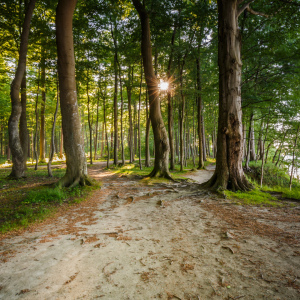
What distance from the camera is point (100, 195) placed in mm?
6922

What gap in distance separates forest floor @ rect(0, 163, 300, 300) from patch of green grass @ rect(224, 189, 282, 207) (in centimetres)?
Result: 36

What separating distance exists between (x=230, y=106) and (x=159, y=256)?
228 inches

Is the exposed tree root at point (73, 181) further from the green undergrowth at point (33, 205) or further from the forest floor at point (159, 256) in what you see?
the forest floor at point (159, 256)

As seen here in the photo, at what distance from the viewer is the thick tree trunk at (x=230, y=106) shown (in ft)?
20.9

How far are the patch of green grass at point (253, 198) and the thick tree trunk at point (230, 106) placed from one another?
41 cm

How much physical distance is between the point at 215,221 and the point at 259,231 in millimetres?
914

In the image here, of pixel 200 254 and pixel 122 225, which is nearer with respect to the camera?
pixel 200 254

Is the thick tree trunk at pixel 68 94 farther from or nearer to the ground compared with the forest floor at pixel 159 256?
farther from the ground

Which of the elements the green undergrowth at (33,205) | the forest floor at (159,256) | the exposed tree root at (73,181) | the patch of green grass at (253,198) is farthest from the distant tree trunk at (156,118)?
the forest floor at (159,256)

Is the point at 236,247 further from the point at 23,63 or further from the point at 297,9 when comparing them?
the point at 23,63

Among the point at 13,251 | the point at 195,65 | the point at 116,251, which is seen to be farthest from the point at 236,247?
the point at 195,65

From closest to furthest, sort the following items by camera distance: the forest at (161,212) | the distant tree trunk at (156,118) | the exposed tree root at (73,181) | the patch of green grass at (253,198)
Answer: the forest at (161,212), the patch of green grass at (253,198), the exposed tree root at (73,181), the distant tree trunk at (156,118)

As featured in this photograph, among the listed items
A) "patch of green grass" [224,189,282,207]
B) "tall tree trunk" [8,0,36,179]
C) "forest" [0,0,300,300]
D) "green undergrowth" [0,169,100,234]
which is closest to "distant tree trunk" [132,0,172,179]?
"forest" [0,0,300,300]

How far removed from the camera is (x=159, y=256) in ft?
8.95
